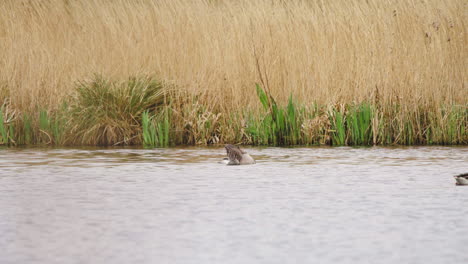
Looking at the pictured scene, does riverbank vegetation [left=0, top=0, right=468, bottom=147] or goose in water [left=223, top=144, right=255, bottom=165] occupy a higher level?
riverbank vegetation [left=0, top=0, right=468, bottom=147]

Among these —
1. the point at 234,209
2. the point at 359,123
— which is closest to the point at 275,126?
the point at 359,123

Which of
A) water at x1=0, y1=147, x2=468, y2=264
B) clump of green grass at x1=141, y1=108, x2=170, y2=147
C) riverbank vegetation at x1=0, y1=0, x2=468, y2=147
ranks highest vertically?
riverbank vegetation at x1=0, y1=0, x2=468, y2=147

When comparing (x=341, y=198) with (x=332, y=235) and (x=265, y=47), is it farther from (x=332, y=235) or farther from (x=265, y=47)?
(x=265, y=47)

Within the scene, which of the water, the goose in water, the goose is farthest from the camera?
the goose in water

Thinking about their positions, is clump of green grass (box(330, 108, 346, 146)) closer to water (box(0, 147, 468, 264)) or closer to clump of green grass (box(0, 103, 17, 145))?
water (box(0, 147, 468, 264))

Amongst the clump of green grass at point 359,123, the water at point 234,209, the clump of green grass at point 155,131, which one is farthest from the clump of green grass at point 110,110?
the clump of green grass at point 359,123

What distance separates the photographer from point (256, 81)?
34.2ft

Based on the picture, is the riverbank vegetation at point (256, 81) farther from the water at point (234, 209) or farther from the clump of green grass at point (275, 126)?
the water at point (234, 209)

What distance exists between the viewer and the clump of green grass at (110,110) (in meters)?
10.1

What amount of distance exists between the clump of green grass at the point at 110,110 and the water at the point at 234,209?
1.62m

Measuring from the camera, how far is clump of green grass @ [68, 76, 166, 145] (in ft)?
33.2

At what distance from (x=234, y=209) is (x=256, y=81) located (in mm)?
5299

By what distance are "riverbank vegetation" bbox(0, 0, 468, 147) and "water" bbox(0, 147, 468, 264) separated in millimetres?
1476

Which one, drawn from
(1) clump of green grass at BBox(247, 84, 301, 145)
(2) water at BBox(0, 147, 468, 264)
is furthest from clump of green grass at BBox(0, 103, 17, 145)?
Result: (1) clump of green grass at BBox(247, 84, 301, 145)
